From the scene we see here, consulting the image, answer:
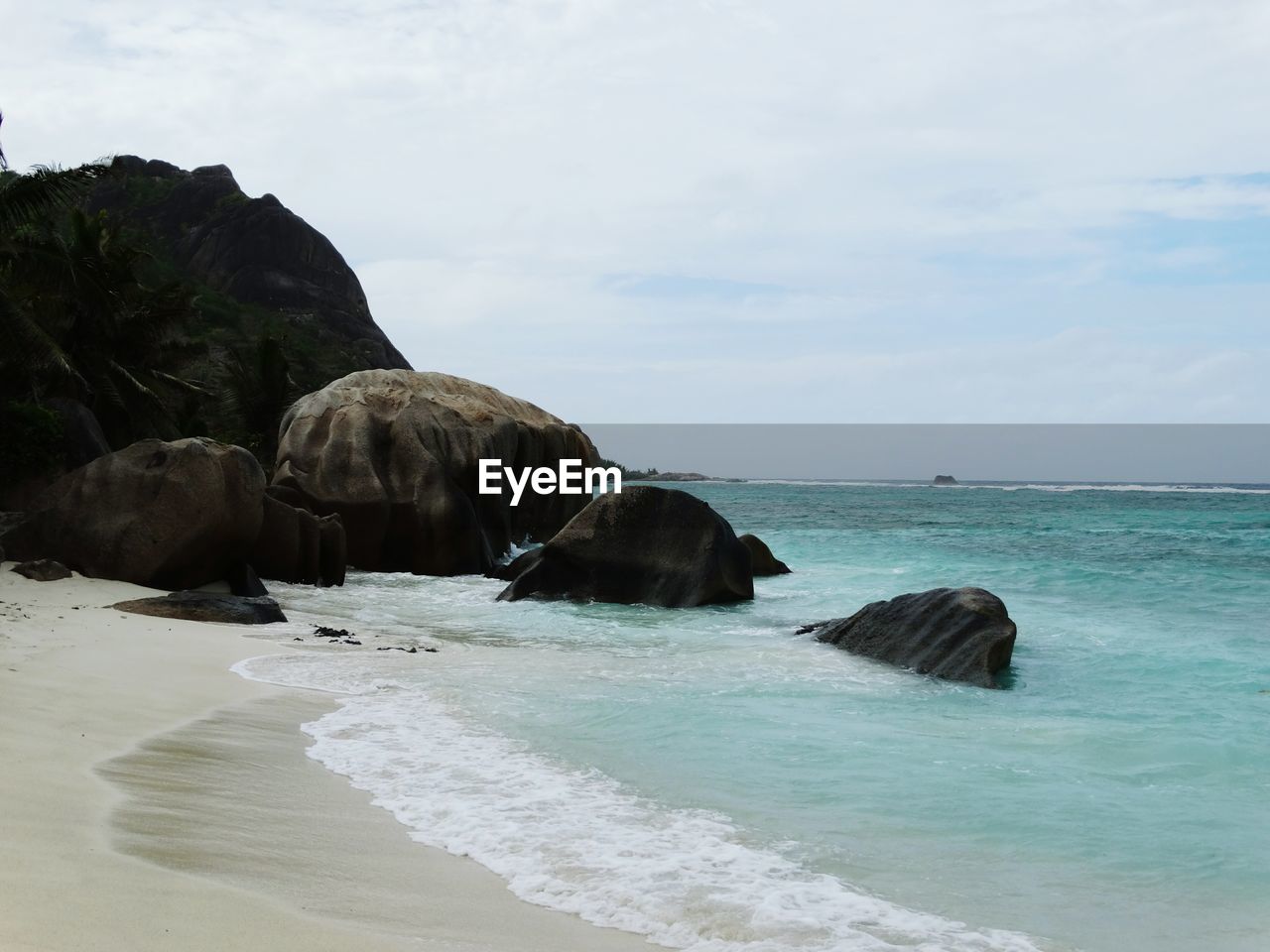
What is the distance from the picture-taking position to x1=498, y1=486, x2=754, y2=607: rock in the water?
15.9m

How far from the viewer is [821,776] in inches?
245

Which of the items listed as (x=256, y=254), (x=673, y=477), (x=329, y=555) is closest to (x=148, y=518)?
(x=329, y=555)

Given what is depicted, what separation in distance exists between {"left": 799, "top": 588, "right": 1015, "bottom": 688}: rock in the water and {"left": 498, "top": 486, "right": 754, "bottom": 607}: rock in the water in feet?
13.2

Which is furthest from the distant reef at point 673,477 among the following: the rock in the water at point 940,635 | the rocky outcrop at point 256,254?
the rock in the water at point 940,635

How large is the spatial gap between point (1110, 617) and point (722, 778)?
1098cm

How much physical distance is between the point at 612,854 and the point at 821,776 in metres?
1.92

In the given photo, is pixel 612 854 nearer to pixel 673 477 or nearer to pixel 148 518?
pixel 148 518

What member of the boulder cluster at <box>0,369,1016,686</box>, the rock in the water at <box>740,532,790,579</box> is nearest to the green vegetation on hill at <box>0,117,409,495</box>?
the boulder cluster at <box>0,369,1016,686</box>

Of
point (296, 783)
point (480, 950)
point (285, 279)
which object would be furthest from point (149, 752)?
point (285, 279)

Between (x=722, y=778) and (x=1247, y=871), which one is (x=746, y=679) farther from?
(x=1247, y=871)

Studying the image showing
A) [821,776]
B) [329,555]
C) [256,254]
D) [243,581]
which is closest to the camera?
[821,776]

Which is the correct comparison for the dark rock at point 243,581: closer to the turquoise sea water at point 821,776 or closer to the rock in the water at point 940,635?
the turquoise sea water at point 821,776

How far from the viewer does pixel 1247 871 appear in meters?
4.98

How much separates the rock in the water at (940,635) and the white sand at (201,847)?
5858 millimetres
